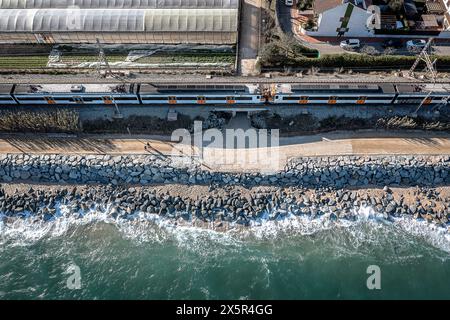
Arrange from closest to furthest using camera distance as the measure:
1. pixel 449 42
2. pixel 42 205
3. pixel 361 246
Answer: pixel 361 246 → pixel 42 205 → pixel 449 42

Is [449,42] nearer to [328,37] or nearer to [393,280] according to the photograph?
[328,37]

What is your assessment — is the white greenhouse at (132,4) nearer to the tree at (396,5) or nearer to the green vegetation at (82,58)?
the green vegetation at (82,58)

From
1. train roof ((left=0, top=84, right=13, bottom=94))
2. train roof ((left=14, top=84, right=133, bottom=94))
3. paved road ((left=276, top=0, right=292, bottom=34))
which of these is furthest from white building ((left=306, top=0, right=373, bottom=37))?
train roof ((left=0, top=84, right=13, bottom=94))

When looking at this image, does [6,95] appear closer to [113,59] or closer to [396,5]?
[113,59]

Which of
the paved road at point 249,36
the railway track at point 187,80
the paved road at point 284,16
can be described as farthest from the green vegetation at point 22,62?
the paved road at point 284,16

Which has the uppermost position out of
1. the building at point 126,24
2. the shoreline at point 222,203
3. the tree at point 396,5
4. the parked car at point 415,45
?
the tree at point 396,5
